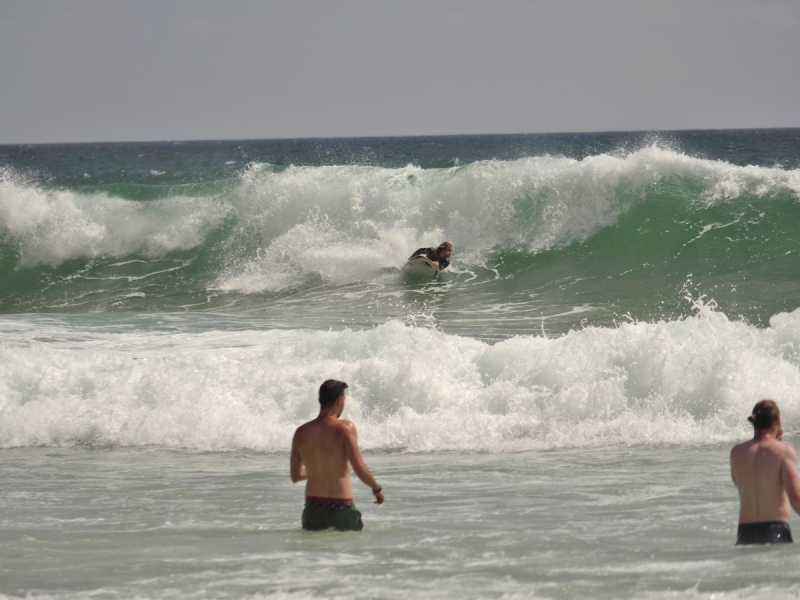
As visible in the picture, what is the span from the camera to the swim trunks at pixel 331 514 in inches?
222

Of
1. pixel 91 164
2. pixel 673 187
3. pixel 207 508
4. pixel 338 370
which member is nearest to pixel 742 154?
pixel 673 187

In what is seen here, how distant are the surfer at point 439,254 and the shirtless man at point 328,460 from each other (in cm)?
1312

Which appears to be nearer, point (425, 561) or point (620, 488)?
point (425, 561)

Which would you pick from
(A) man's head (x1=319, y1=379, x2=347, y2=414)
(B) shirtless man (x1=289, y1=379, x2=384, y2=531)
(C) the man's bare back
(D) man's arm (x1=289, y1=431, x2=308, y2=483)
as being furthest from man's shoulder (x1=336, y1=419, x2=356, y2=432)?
(C) the man's bare back

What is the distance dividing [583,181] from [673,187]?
1.91 m

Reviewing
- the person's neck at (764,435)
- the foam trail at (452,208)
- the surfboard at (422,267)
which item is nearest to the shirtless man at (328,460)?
the person's neck at (764,435)

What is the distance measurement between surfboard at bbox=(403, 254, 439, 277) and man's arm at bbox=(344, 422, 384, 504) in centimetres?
1308

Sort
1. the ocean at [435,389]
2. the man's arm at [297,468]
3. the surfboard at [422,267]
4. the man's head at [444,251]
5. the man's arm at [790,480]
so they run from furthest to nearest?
the man's head at [444,251], the surfboard at [422,267], the man's arm at [297,468], the ocean at [435,389], the man's arm at [790,480]

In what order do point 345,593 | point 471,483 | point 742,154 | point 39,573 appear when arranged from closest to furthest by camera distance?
point 345,593 < point 39,573 < point 471,483 < point 742,154

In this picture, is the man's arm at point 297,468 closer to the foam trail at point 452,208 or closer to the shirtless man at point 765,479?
the shirtless man at point 765,479

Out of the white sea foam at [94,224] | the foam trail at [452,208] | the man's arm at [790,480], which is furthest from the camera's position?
the white sea foam at [94,224]

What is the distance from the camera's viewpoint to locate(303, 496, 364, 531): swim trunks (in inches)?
222

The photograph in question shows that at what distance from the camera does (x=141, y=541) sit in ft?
19.5

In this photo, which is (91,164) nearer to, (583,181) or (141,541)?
(583,181)
